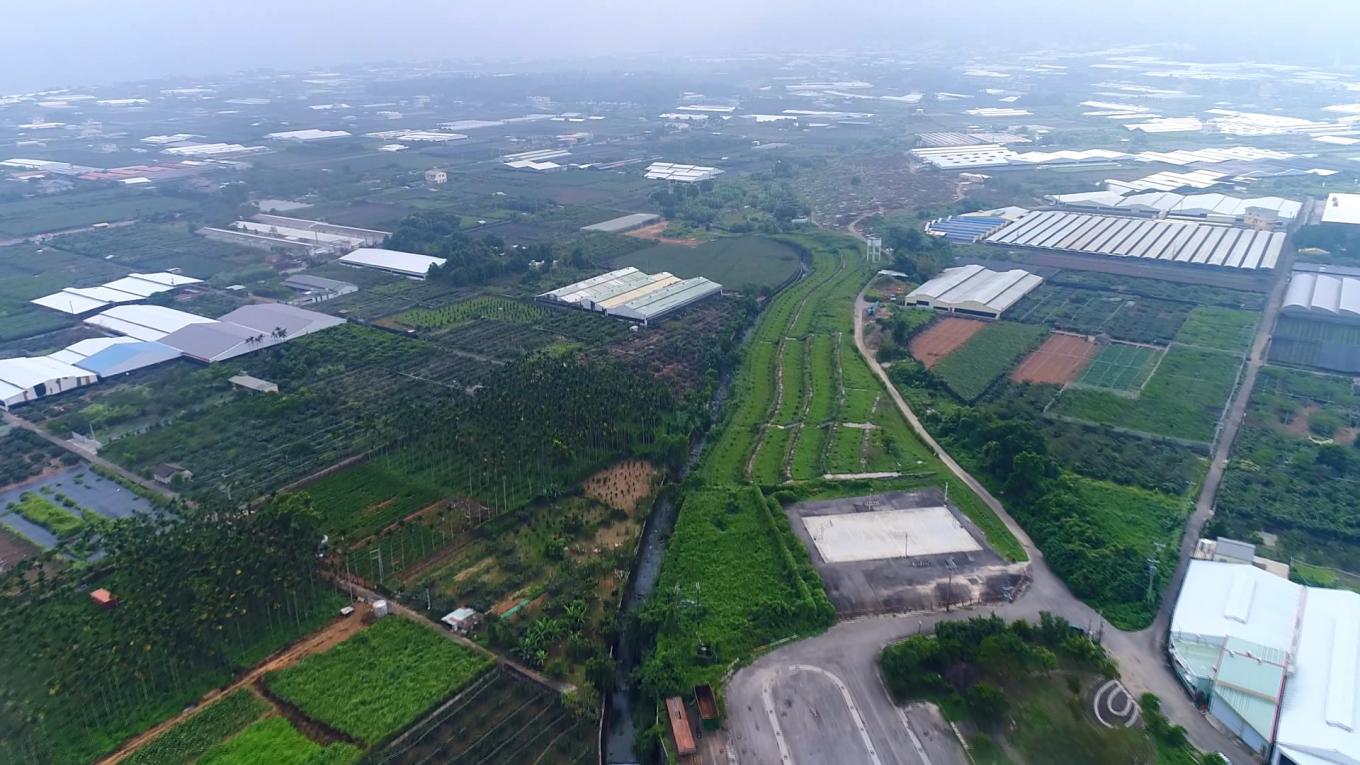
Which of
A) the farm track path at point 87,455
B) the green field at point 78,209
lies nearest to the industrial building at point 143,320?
the farm track path at point 87,455

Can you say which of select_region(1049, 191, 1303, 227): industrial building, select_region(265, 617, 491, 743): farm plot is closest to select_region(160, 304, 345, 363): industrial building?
select_region(265, 617, 491, 743): farm plot

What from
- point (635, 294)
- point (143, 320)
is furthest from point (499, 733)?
point (143, 320)

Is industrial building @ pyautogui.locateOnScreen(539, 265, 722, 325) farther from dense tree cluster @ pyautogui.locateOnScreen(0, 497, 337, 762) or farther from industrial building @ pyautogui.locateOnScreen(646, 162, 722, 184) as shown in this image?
industrial building @ pyautogui.locateOnScreen(646, 162, 722, 184)

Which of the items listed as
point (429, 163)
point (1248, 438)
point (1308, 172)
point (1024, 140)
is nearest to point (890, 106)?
point (1024, 140)

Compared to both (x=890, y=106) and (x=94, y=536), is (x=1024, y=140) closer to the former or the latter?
(x=890, y=106)

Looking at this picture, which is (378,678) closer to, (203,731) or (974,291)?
(203,731)

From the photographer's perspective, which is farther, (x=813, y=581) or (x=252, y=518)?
(x=252, y=518)
